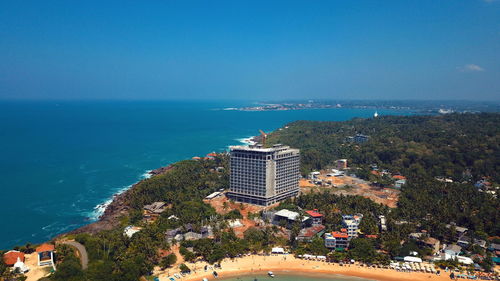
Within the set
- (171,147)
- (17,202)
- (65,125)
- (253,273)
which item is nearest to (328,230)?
(253,273)

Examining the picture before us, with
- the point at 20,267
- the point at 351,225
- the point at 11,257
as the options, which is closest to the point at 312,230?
the point at 351,225

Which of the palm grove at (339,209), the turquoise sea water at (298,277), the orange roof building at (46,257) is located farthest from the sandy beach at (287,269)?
the orange roof building at (46,257)

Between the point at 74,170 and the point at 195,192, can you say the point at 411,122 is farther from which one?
the point at 74,170

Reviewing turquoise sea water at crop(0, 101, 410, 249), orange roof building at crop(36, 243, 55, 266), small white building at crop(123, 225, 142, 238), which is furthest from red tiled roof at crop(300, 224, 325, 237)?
turquoise sea water at crop(0, 101, 410, 249)

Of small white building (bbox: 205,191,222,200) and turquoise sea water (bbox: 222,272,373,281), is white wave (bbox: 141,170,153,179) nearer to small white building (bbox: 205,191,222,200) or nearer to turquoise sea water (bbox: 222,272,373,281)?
small white building (bbox: 205,191,222,200)

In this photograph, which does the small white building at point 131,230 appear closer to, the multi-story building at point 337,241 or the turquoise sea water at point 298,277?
the turquoise sea water at point 298,277
